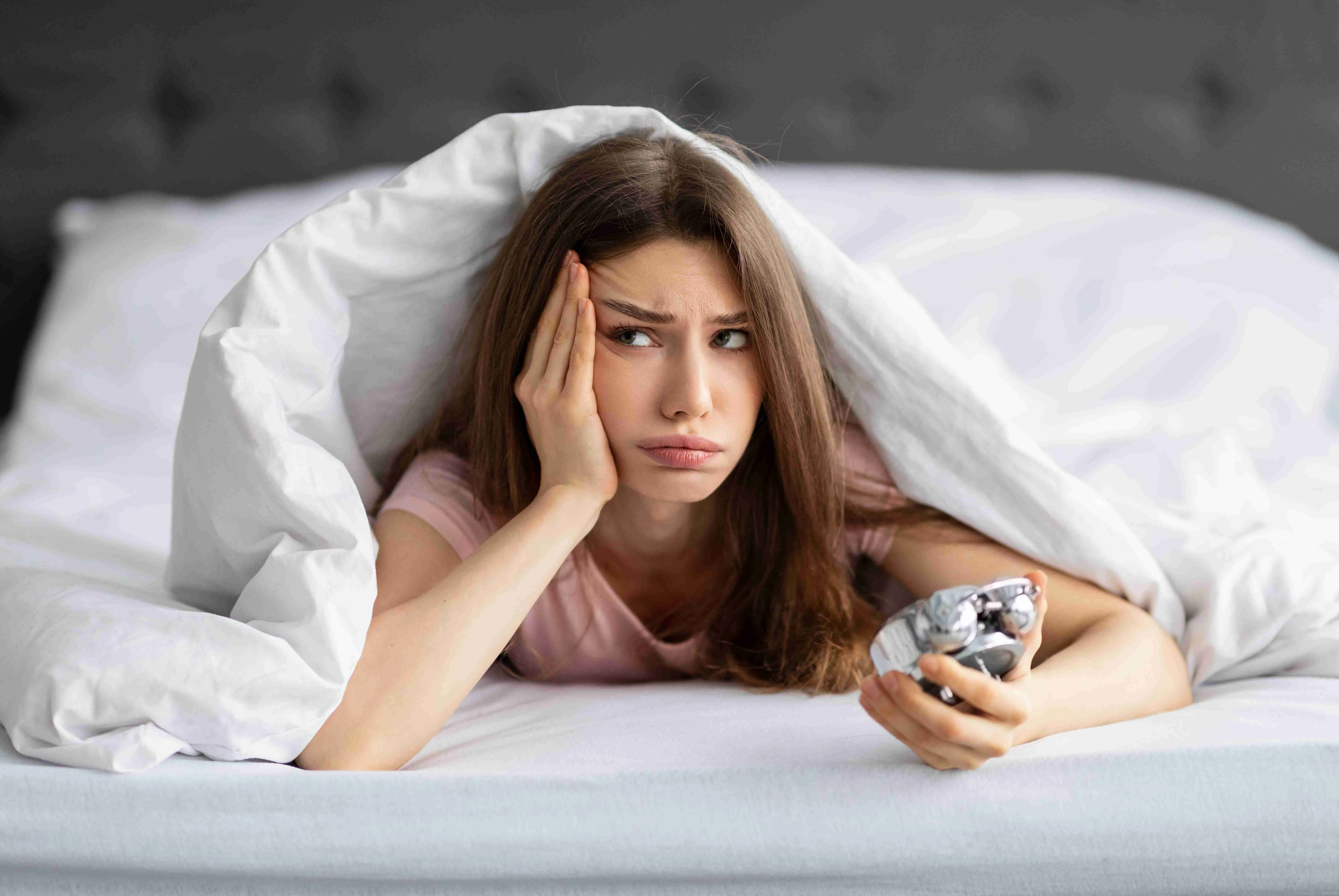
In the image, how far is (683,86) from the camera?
207cm

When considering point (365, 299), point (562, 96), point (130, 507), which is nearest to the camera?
point (365, 299)

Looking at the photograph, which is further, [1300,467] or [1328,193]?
[1328,193]

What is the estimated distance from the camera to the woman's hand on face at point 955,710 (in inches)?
25.2

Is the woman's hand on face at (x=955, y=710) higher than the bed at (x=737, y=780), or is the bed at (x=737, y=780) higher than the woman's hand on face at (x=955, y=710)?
the woman's hand on face at (x=955, y=710)

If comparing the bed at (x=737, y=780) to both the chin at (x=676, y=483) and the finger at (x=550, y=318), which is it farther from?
the finger at (x=550, y=318)

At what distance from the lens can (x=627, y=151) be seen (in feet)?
3.10

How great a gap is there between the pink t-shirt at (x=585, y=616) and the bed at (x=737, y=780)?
2.0 inches

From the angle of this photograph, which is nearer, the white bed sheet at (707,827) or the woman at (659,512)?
the white bed sheet at (707,827)

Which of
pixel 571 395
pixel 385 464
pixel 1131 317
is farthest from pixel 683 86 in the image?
pixel 571 395

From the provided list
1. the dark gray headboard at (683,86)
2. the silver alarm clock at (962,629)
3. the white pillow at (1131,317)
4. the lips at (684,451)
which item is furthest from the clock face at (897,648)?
the dark gray headboard at (683,86)

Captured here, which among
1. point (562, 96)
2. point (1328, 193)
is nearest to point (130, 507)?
point (562, 96)

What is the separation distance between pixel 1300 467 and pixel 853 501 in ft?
2.31

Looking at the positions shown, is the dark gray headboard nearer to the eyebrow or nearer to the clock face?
the eyebrow

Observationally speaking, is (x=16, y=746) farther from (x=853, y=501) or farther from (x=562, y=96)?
(x=562, y=96)
